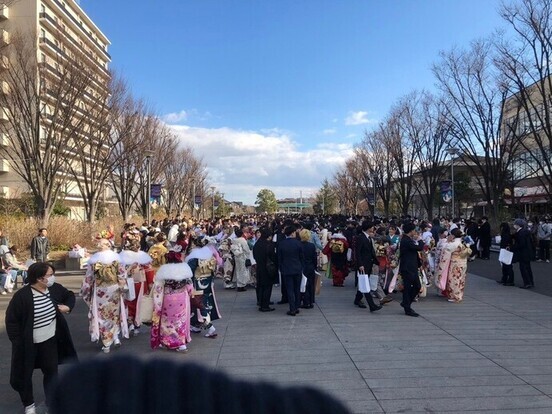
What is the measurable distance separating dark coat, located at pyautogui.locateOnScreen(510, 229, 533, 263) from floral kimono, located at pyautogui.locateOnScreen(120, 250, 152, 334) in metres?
9.58

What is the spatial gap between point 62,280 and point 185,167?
114 feet

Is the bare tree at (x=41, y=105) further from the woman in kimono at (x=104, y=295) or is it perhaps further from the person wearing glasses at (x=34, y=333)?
the person wearing glasses at (x=34, y=333)

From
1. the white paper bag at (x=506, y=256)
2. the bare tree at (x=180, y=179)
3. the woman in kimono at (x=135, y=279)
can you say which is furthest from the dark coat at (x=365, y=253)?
the bare tree at (x=180, y=179)

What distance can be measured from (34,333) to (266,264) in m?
5.89

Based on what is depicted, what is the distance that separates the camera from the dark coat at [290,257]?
31.7 feet

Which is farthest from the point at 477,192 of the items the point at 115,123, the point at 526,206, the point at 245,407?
the point at 245,407

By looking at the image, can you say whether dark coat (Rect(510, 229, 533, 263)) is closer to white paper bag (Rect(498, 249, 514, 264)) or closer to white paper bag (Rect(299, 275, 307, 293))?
white paper bag (Rect(498, 249, 514, 264))

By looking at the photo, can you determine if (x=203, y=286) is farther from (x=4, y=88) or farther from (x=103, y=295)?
(x=4, y=88)

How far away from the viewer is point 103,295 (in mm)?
7191

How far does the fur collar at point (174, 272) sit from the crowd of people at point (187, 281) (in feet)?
0.05

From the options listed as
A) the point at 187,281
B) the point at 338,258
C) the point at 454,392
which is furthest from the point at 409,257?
the point at 187,281

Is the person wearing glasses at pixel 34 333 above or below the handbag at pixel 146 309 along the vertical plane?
above

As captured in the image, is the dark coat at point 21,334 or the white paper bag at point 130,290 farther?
the white paper bag at point 130,290

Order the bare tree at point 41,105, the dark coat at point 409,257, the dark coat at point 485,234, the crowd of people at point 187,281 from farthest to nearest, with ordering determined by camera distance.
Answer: the dark coat at point 485,234 < the bare tree at point 41,105 < the dark coat at point 409,257 < the crowd of people at point 187,281
